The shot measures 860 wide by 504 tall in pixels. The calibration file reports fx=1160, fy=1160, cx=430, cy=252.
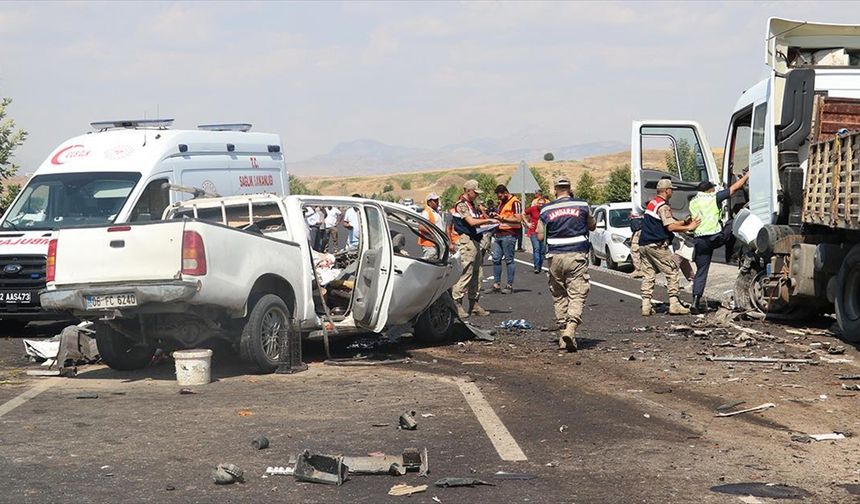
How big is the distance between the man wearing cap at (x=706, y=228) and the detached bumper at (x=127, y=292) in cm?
848

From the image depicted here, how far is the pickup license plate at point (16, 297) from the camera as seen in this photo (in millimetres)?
14219

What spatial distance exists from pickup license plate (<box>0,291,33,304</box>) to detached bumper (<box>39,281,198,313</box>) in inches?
155

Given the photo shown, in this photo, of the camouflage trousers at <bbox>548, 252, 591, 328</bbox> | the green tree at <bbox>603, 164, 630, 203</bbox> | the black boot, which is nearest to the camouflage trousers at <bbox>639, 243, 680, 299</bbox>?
the black boot

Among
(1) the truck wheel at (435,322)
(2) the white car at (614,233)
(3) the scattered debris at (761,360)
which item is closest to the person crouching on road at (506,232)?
(2) the white car at (614,233)

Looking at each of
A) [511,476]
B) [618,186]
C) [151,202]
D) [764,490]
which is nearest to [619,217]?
[151,202]

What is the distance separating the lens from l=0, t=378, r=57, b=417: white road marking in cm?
924

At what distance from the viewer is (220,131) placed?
56.9 ft

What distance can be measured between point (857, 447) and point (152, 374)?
6650mm

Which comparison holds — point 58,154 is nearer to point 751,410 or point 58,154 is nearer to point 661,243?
point 661,243

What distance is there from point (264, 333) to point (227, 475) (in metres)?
4.41

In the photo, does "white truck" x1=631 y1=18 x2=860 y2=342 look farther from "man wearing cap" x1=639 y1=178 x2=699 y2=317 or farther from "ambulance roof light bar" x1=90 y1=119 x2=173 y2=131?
"ambulance roof light bar" x1=90 y1=119 x2=173 y2=131

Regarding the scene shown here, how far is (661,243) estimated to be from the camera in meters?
16.2

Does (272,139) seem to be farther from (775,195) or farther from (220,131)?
(775,195)

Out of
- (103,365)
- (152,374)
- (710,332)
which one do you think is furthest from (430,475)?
(710,332)
